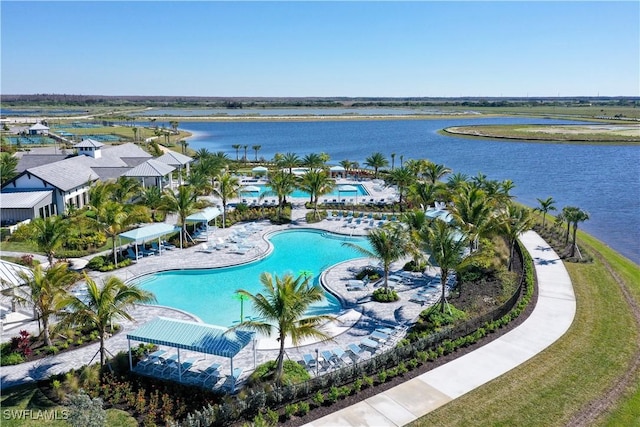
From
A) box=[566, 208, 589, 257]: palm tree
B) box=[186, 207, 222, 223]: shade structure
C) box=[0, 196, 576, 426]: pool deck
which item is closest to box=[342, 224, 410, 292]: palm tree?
box=[0, 196, 576, 426]: pool deck

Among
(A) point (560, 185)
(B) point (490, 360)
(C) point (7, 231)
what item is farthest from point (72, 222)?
(A) point (560, 185)

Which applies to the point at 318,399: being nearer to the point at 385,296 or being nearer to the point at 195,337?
the point at 195,337

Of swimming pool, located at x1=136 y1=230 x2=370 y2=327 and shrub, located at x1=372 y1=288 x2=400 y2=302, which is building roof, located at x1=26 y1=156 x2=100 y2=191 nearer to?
swimming pool, located at x1=136 y1=230 x2=370 y2=327

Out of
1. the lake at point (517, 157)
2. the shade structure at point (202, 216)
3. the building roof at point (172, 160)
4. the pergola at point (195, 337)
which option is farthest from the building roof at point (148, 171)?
the lake at point (517, 157)

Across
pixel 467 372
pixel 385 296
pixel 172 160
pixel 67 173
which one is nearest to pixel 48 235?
pixel 385 296

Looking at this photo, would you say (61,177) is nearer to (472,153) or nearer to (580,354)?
(580,354)

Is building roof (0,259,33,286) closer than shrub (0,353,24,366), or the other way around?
shrub (0,353,24,366)

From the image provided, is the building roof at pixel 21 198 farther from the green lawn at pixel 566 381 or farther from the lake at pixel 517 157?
the lake at pixel 517 157
